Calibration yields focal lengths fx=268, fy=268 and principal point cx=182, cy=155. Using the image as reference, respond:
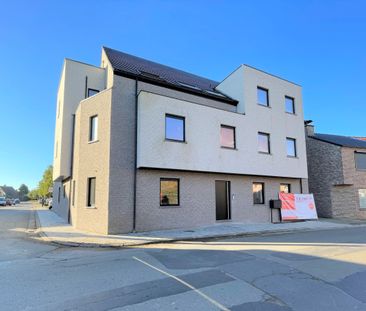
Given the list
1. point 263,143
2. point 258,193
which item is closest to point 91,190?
point 258,193

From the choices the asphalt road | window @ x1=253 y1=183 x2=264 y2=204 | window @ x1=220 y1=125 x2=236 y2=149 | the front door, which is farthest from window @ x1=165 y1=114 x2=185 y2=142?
the asphalt road

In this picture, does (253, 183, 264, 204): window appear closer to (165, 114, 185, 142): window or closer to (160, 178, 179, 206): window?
(160, 178, 179, 206): window

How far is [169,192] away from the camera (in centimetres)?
1396

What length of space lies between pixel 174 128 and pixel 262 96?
7938mm

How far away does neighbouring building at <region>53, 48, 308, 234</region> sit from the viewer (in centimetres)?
1290

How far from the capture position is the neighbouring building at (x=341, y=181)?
21031 millimetres

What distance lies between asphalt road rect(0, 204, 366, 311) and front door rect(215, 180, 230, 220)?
22.0 ft

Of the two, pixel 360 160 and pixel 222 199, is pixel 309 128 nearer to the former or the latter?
pixel 360 160

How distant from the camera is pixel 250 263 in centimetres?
684

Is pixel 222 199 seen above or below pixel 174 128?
below

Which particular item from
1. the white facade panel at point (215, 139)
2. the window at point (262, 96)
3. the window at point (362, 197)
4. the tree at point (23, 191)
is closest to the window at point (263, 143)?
the white facade panel at point (215, 139)

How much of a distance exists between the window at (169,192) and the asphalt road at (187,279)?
4751 mm

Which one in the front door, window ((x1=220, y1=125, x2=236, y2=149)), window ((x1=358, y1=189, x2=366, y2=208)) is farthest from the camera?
window ((x1=358, y1=189, x2=366, y2=208))

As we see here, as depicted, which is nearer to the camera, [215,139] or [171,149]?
[171,149]
